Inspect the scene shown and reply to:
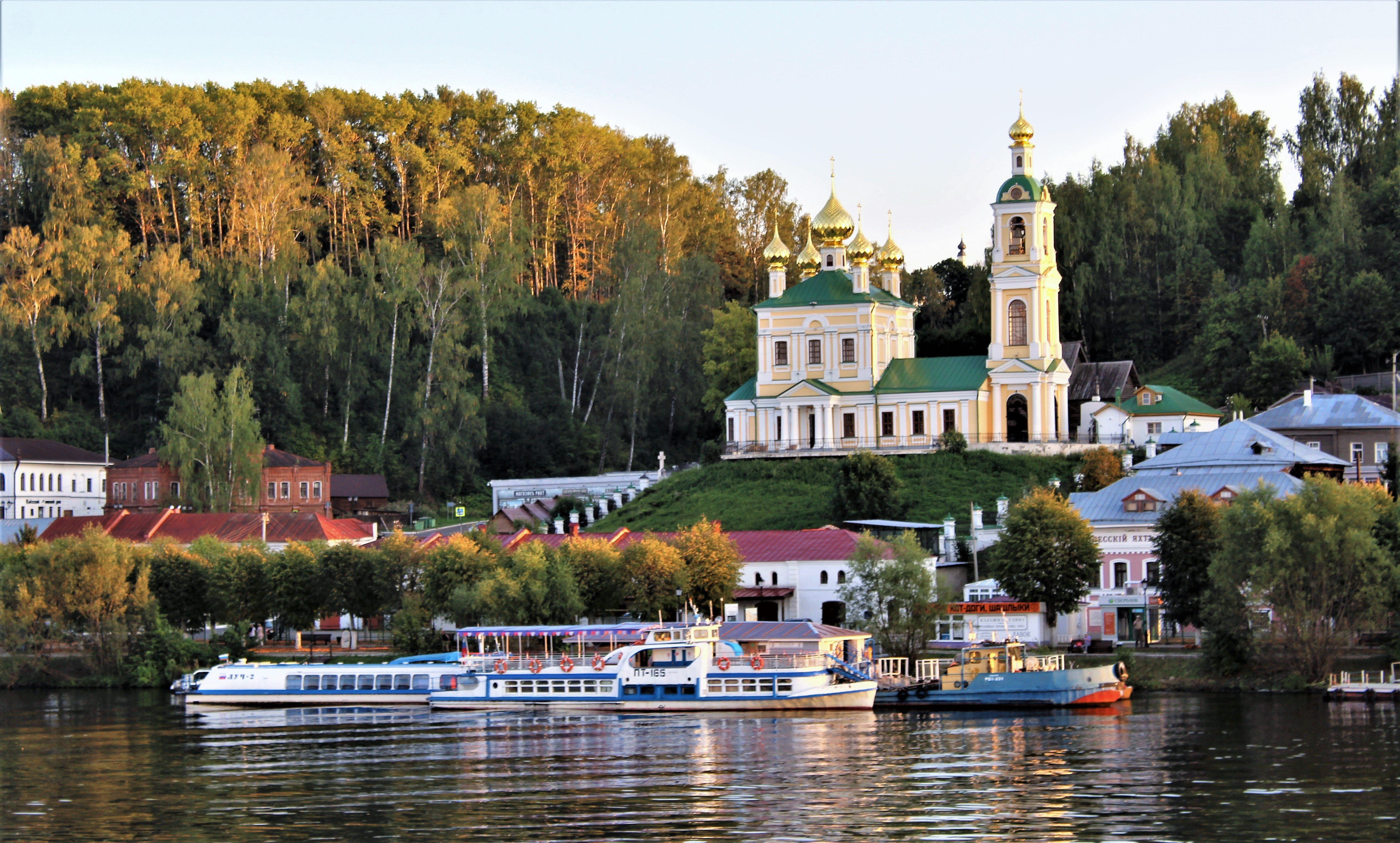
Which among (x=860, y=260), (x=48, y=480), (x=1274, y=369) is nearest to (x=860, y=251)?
(x=860, y=260)

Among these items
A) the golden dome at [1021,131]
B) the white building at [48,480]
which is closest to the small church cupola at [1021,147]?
the golden dome at [1021,131]

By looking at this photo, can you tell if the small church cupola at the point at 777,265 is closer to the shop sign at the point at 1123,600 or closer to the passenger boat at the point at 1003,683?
the shop sign at the point at 1123,600

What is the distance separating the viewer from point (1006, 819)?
112 ft

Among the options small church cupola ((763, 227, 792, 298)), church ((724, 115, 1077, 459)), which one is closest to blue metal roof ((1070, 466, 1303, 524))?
church ((724, 115, 1077, 459))

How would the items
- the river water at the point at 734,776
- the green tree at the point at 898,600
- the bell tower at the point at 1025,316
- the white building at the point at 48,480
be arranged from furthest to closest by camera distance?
1. the white building at the point at 48,480
2. the bell tower at the point at 1025,316
3. the green tree at the point at 898,600
4. the river water at the point at 734,776

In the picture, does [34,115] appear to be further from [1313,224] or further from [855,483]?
[1313,224]

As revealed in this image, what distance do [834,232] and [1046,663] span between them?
44075 mm

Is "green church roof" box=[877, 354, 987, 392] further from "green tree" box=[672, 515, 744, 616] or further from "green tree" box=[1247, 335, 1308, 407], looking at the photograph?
"green tree" box=[672, 515, 744, 616]

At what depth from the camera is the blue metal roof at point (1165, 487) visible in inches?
2623

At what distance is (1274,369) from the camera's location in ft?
310

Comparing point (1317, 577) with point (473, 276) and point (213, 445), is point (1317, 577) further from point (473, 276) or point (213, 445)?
point (473, 276)

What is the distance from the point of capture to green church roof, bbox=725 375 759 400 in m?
94.7

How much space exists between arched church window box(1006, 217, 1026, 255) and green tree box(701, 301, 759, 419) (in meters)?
17.2

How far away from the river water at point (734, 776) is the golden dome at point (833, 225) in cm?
4523
